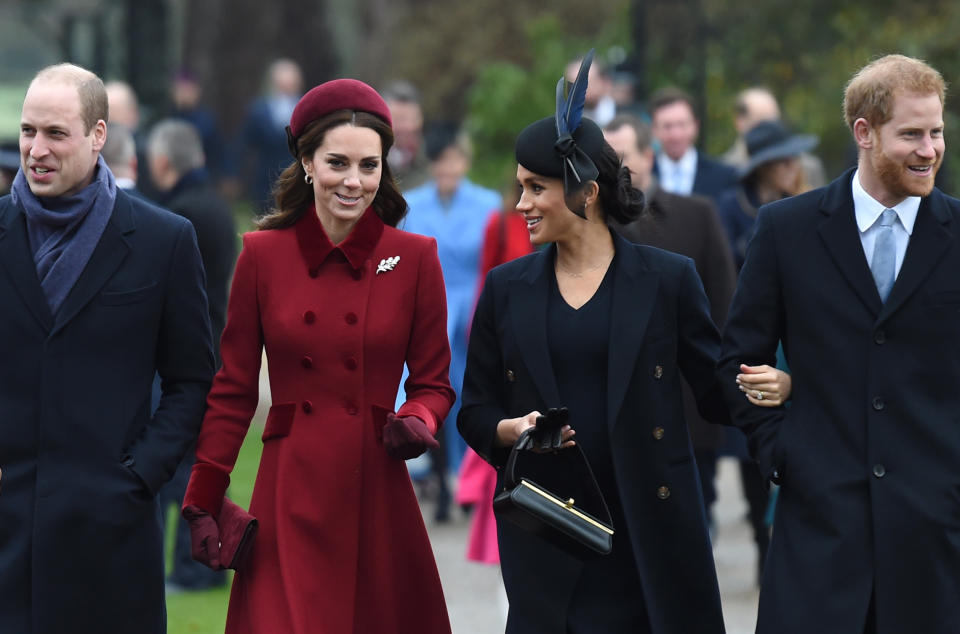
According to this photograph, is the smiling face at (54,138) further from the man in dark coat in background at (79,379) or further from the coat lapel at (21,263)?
the coat lapel at (21,263)

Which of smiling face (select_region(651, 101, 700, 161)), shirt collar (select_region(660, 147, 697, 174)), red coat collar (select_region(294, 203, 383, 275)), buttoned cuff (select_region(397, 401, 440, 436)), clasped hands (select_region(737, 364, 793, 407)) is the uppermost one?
smiling face (select_region(651, 101, 700, 161))

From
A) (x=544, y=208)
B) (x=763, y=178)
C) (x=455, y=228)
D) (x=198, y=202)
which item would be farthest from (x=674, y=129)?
(x=544, y=208)

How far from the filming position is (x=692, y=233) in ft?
26.0

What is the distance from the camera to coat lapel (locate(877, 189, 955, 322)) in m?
5.09

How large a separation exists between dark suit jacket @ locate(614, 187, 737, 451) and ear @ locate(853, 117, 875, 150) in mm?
2614

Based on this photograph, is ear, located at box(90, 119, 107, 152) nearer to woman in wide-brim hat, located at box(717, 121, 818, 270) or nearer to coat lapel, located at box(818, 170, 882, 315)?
coat lapel, located at box(818, 170, 882, 315)

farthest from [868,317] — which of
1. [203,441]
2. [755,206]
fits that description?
[755,206]

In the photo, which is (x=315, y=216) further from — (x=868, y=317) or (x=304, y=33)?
(x=304, y=33)

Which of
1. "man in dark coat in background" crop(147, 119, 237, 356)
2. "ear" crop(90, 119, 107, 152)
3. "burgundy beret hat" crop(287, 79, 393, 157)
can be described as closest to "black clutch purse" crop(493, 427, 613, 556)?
"burgundy beret hat" crop(287, 79, 393, 157)

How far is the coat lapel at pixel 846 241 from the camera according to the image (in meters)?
5.14

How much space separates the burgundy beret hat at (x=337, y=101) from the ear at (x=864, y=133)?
1.40 metres

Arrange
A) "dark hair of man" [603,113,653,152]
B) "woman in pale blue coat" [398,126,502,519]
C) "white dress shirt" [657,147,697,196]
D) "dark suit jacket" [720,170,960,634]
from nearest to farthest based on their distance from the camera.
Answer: "dark suit jacket" [720,170,960,634], "dark hair of man" [603,113,653,152], "white dress shirt" [657,147,697,196], "woman in pale blue coat" [398,126,502,519]

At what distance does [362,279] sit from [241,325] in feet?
1.27

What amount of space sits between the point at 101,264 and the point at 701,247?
3307 millimetres
